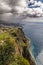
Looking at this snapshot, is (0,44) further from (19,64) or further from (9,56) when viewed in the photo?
(19,64)

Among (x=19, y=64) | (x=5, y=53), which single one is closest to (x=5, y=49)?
(x=5, y=53)

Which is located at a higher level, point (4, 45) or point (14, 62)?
point (4, 45)

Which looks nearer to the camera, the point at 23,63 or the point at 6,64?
the point at 6,64

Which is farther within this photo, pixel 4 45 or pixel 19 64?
pixel 19 64

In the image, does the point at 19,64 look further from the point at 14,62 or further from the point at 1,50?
the point at 1,50

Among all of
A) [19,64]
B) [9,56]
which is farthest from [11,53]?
[19,64]

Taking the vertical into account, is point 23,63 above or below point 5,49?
below

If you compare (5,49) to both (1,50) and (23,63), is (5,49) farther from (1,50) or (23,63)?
(23,63)
